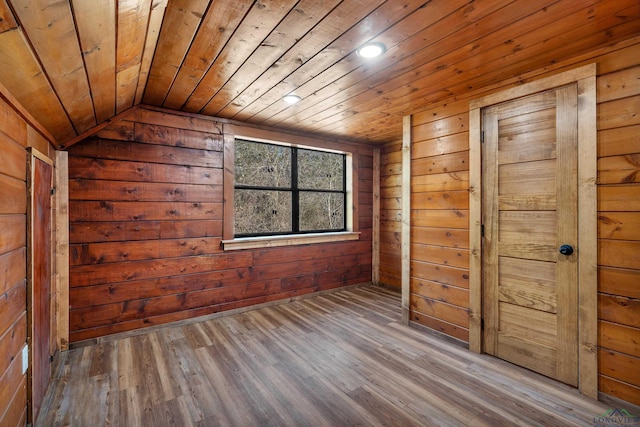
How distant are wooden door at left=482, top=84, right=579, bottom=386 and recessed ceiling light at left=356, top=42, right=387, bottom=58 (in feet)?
3.94

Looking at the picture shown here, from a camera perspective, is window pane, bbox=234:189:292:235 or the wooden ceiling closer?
the wooden ceiling

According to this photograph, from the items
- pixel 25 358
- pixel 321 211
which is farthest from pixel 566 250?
pixel 25 358

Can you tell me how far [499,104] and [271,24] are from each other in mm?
1914

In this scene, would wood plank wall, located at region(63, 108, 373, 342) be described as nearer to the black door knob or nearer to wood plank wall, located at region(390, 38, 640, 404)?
the black door knob

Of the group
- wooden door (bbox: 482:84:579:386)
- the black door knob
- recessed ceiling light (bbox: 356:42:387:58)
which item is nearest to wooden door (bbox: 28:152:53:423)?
recessed ceiling light (bbox: 356:42:387:58)

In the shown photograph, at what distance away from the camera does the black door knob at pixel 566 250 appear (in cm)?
197

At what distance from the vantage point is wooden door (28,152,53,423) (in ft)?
5.48

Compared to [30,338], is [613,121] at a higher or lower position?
higher

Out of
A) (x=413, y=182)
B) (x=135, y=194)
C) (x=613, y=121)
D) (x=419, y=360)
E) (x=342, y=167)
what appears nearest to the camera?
(x=613, y=121)

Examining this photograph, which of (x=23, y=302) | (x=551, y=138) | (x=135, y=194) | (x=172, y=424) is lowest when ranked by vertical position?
(x=172, y=424)

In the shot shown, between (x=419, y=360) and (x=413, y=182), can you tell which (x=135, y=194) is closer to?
(x=413, y=182)

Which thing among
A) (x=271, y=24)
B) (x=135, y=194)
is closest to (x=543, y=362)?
(x=271, y=24)

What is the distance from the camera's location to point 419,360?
92.7 inches

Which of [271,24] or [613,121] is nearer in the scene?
[271,24]
